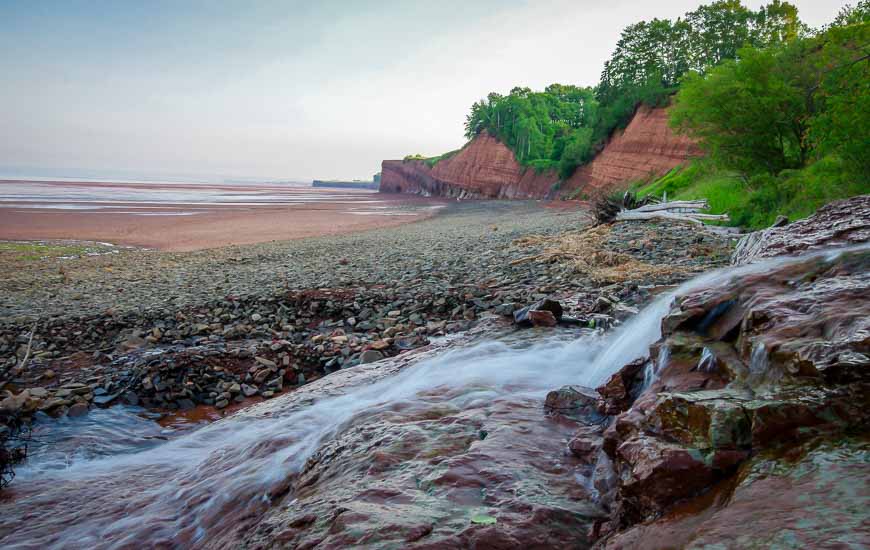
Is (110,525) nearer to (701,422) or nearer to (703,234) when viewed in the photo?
(701,422)

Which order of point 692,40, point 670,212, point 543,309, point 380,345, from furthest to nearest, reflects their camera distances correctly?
point 692,40
point 670,212
point 380,345
point 543,309

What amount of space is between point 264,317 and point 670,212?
1565cm

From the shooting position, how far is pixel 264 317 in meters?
8.55

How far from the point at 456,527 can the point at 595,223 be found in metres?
18.6

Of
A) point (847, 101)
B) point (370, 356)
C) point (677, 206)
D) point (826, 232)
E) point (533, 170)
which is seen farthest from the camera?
point (533, 170)

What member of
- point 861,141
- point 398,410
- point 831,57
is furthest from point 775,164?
point 398,410

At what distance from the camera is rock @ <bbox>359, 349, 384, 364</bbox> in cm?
657

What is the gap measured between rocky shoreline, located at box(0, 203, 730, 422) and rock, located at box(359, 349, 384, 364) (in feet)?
0.05

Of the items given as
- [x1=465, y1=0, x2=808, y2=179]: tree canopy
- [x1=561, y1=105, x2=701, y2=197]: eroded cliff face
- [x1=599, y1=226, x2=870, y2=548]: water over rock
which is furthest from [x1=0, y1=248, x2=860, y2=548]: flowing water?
[x1=465, y1=0, x2=808, y2=179]: tree canopy

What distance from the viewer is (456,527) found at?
2.33m

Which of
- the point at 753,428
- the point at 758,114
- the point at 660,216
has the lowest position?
the point at 753,428

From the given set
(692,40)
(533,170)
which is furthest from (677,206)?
(533,170)

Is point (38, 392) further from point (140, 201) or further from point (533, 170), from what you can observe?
point (533, 170)

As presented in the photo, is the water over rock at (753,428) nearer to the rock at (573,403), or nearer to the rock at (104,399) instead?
the rock at (573,403)
